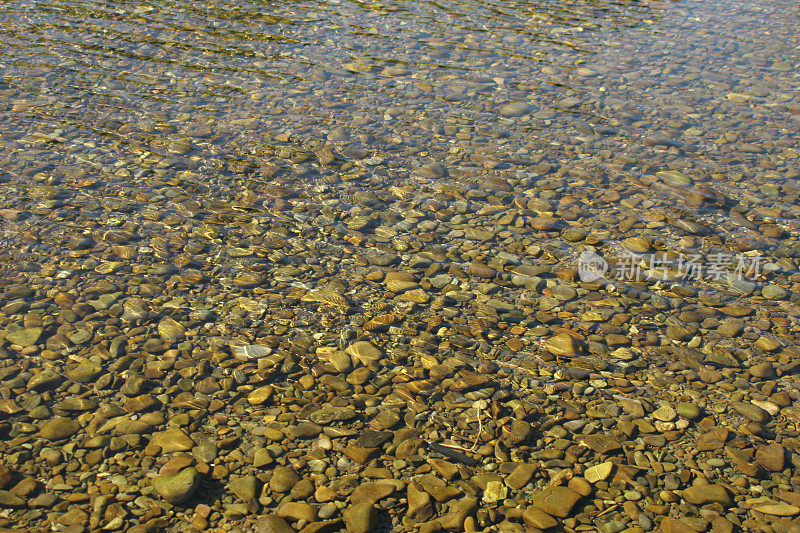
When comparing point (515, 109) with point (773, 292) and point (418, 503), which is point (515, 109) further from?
point (418, 503)

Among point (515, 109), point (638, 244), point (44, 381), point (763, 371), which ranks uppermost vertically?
point (515, 109)

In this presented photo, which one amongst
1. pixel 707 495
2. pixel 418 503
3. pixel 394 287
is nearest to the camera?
pixel 418 503

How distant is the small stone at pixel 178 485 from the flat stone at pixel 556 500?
2.19 meters

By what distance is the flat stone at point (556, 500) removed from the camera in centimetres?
417

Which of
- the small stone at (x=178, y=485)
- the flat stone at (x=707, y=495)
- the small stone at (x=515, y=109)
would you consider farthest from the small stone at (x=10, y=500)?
the small stone at (x=515, y=109)

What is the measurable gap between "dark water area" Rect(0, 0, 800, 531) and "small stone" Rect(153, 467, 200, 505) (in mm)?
28

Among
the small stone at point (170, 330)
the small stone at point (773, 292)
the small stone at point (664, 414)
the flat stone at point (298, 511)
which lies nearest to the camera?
the flat stone at point (298, 511)

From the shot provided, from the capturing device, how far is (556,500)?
4.24 m

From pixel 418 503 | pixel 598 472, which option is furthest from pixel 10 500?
pixel 598 472

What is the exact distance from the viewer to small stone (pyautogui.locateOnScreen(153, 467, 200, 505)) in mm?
4129

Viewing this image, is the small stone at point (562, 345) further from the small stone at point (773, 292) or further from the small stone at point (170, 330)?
the small stone at point (170, 330)

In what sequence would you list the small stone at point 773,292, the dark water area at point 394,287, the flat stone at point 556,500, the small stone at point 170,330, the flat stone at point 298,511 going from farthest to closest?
the small stone at point 773,292
the small stone at point 170,330
the dark water area at point 394,287
the flat stone at point 556,500
the flat stone at point 298,511

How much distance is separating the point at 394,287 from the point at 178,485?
2769 millimetres

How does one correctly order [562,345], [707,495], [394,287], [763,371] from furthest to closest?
[394,287] → [562,345] → [763,371] → [707,495]
